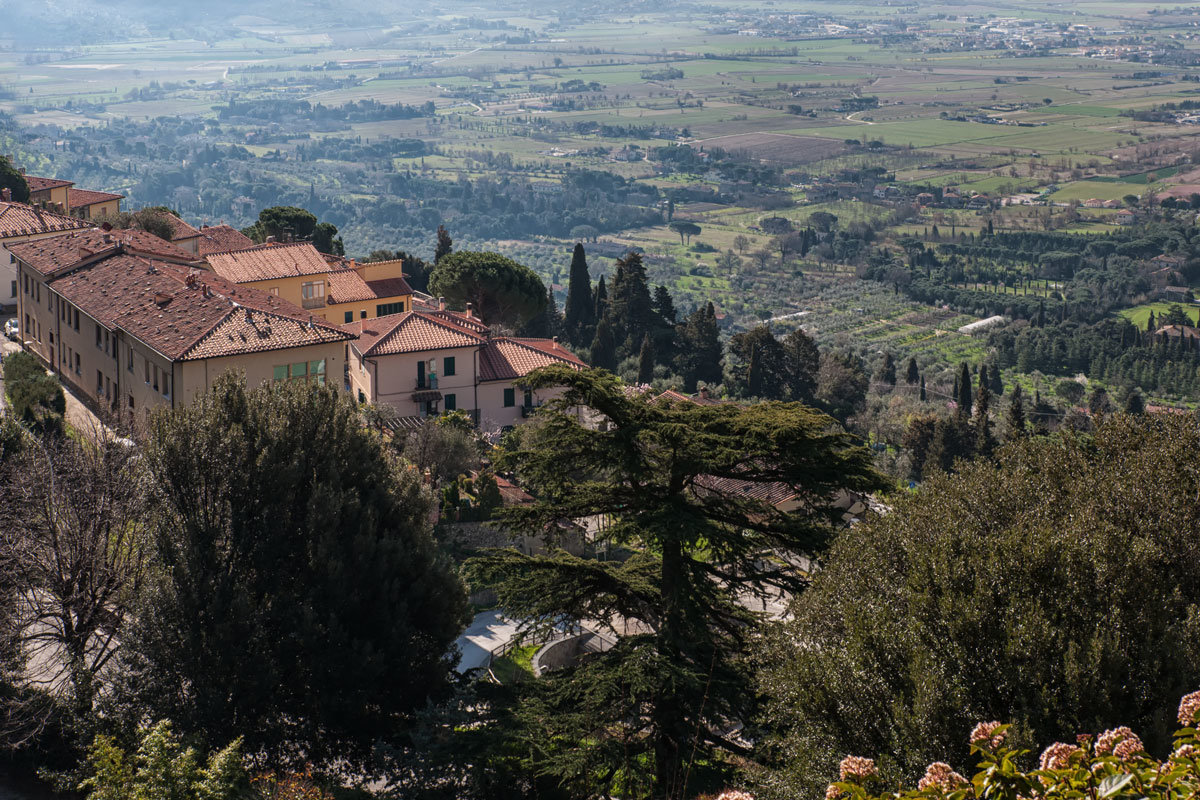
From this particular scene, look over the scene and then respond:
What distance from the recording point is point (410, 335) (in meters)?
40.5

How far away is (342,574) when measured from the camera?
17953mm

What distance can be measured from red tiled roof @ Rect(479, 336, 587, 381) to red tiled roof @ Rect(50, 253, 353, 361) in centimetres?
827

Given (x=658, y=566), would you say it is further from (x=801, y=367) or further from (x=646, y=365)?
(x=801, y=367)

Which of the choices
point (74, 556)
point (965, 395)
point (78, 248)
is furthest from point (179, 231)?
point (965, 395)

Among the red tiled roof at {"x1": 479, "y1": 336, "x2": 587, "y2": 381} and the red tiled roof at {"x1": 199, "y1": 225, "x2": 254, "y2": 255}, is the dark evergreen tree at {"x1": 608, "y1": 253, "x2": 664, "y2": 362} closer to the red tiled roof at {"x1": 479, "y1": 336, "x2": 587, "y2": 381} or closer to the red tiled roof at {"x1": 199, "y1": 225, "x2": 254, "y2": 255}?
the red tiled roof at {"x1": 479, "y1": 336, "x2": 587, "y2": 381}

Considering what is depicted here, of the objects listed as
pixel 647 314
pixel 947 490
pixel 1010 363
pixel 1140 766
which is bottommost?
pixel 1010 363

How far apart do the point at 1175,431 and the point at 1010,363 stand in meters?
89.8

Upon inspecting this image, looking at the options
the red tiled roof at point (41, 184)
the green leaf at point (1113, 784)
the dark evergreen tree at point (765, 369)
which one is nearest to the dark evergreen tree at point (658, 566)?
the green leaf at point (1113, 784)

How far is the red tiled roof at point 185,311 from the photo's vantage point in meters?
29.8

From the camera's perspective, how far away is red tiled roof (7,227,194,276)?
35781 mm

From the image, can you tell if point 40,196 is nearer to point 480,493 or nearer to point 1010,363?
point 480,493

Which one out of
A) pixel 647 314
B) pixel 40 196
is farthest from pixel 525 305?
pixel 40 196

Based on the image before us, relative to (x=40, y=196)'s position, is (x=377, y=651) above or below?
below

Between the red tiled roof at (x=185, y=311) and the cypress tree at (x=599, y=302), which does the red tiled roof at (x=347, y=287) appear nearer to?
the red tiled roof at (x=185, y=311)
